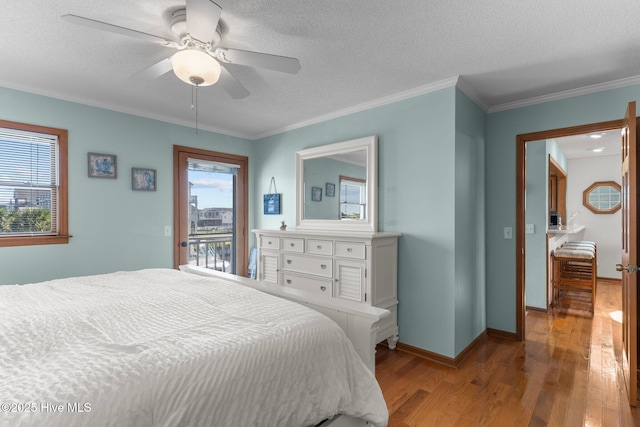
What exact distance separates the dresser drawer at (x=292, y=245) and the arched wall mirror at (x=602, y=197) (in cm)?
625

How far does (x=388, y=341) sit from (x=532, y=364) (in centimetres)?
118

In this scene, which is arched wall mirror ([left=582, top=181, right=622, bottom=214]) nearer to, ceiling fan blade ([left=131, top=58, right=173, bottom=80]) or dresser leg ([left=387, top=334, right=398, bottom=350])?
dresser leg ([left=387, top=334, right=398, bottom=350])

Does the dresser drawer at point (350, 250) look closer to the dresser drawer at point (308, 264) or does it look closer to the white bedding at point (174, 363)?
the dresser drawer at point (308, 264)

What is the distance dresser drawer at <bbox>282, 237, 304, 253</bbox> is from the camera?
332 centimetres

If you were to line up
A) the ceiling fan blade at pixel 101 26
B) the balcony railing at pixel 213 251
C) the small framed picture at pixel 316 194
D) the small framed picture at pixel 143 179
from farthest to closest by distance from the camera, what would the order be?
the balcony railing at pixel 213 251 → the small framed picture at pixel 316 194 → the small framed picture at pixel 143 179 → the ceiling fan blade at pixel 101 26

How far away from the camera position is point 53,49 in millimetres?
2180

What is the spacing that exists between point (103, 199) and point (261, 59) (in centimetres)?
243

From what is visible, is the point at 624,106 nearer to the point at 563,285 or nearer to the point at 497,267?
the point at 497,267

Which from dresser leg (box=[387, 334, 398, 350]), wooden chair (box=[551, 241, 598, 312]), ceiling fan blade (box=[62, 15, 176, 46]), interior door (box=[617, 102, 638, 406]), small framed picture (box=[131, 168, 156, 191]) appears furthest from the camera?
wooden chair (box=[551, 241, 598, 312])

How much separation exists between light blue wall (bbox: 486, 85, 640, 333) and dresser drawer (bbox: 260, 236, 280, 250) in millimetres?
2228

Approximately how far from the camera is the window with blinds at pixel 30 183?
276cm

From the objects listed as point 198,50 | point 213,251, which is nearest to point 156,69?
point 198,50

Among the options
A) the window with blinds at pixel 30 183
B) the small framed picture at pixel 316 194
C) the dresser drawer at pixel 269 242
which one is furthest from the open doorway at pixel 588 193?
the window with blinds at pixel 30 183

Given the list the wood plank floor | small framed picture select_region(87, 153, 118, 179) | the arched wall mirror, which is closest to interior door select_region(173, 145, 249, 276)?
small framed picture select_region(87, 153, 118, 179)
